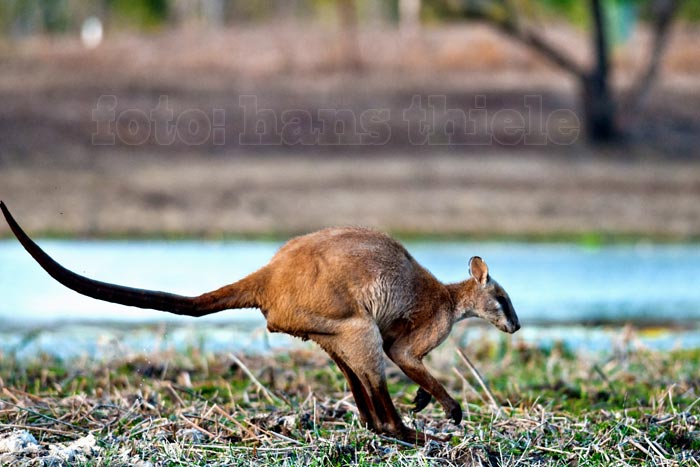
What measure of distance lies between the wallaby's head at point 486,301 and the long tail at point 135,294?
108 centimetres

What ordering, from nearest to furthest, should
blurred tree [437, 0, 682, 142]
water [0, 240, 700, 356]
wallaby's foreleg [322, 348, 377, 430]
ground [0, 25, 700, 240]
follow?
wallaby's foreleg [322, 348, 377, 430] < water [0, 240, 700, 356] < ground [0, 25, 700, 240] < blurred tree [437, 0, 682, 142]

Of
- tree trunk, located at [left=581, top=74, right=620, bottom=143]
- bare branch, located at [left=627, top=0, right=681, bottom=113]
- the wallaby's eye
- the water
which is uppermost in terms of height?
bare branch, located at [left=627, top=0, right=681, bottom=113]

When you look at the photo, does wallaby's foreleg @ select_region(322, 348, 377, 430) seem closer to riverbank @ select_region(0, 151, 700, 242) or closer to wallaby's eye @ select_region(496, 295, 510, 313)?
wallaby's eye @ select_region(496, 295, 510, 313)

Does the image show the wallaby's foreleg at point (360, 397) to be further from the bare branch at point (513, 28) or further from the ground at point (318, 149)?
the bare branch at point (513, 28)

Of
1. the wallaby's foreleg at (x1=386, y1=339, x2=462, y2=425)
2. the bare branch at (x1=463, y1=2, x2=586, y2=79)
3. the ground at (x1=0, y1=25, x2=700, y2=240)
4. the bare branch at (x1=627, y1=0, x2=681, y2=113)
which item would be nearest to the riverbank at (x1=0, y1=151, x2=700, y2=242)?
the ground at (x1=0, y1=25, x2=700, y2=240)

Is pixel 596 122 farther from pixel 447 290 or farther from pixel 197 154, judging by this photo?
pixel 447 290

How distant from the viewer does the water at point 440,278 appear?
10750 mm

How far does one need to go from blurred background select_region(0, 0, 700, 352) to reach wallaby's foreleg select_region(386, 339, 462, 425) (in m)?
3.26

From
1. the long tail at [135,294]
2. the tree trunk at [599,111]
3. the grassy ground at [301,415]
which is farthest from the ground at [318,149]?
the long tail at [135,294]

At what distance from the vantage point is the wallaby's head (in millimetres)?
5598

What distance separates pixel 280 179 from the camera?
62.4 feet

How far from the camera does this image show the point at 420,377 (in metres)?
5.37

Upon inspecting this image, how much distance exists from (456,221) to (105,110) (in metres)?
8.88

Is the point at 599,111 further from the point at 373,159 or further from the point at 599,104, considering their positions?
the point at 373,159
